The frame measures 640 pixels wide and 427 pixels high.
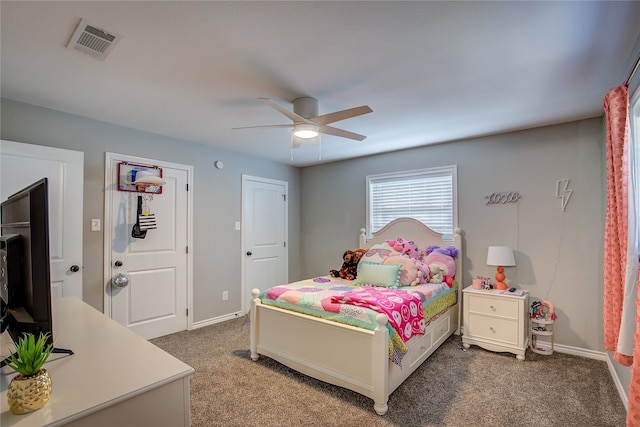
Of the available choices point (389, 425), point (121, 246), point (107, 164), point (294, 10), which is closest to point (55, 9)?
point (294, 10)

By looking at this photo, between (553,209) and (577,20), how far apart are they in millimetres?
2163

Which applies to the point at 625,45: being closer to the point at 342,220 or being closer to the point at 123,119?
the point at 342,220

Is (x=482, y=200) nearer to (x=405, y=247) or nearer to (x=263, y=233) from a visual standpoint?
(x=405, y=247)

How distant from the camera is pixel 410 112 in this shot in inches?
116

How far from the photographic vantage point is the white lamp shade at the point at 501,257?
127 inches

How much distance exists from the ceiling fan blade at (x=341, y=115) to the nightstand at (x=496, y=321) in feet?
7.45

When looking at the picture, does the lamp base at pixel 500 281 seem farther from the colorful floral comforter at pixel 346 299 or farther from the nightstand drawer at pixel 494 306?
the colorful floral comforter at pixel 346 299

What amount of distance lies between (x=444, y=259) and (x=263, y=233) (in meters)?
2.60

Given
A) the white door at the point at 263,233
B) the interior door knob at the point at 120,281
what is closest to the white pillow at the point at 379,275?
the white door at the point at 263,233

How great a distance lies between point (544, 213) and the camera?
130 inches

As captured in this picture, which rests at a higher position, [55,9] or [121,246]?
[55,9]

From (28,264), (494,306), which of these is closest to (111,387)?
(28,264)

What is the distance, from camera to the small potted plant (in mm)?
862

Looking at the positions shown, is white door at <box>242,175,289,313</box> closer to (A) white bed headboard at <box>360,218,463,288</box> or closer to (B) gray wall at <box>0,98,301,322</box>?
(B) gray wall at <box>0,98,301,322</box>
